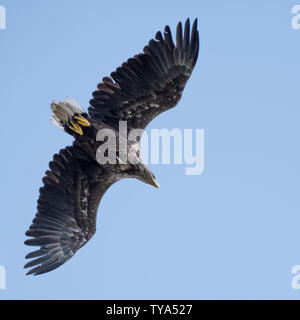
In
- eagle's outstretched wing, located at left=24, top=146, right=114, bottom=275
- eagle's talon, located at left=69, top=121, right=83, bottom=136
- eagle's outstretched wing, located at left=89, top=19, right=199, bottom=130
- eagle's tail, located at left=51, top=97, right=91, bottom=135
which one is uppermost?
eagle's outstretched wing, located at left=89, top=19, right=199, bottom=130

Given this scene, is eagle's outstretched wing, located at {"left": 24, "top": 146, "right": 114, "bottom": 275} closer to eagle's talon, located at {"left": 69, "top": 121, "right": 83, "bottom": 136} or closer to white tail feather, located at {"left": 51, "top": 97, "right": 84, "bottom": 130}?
eagle's talon, located at {"left": 69, "top": 121, "right": 83, "bottom": 136}

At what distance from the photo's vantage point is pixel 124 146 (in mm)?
12750

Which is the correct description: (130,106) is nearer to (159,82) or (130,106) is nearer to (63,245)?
(159,82)

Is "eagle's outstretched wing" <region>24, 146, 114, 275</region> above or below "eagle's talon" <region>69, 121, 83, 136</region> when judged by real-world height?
below

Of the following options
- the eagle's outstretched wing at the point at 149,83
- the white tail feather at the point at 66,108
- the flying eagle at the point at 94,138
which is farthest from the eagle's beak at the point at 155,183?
the white tail feather at the point at 66,108

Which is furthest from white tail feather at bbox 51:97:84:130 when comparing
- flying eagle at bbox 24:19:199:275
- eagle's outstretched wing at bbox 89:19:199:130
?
eagle's outstretched wing at bbox 89:19:199:130

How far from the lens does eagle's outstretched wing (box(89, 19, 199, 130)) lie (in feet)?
40.3

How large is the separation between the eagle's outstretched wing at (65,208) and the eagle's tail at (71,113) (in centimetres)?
53

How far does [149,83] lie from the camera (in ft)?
41.3

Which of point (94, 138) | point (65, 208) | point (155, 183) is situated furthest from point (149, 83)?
point (65, 208)

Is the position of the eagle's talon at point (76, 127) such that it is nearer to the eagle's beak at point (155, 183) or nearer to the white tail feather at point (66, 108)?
the white tail feather at point (66, 108)

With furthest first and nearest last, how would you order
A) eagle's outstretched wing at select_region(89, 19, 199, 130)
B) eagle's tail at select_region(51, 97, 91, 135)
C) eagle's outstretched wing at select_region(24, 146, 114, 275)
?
1. eagle's outstretched wing at select_region(24, 146, 114, 275)
2. eagle's tail at select_region(51, 97, 91, 135)
3. eagle's outstretched wing at select_region(89, 19, 199, 130)

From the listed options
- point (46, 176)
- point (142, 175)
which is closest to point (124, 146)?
point (142, 175)

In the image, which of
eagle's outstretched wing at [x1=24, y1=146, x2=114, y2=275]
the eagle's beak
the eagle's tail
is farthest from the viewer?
eagle's outstretched wing at [x1=24, y1=146, x2=114, y2=275]
